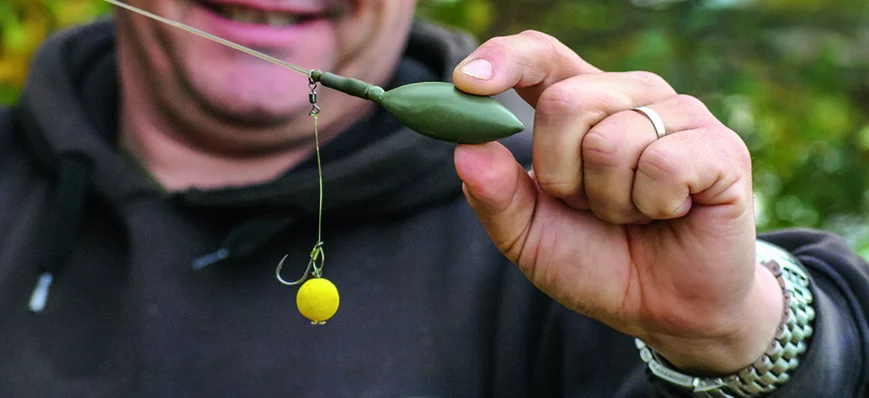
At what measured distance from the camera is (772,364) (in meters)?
1.18

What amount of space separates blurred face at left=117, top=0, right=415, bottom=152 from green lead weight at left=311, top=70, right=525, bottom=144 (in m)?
0.57

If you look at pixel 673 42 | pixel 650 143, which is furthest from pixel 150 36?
pixel 673 42

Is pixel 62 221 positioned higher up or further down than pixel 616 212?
further down

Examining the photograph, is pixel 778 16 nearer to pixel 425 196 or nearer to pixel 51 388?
pixel 425 196

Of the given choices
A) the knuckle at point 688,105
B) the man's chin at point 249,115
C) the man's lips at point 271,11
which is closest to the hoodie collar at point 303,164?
the man's chin at point 249,115

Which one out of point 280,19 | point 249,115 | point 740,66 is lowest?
point 740,66

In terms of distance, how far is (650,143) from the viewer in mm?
1072

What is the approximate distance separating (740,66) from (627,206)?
1741mm

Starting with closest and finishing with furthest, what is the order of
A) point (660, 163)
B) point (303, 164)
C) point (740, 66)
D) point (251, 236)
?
1. point (660, 163)
2. point (251, 236)
3. point (303, 164)
4. point (740, 66)

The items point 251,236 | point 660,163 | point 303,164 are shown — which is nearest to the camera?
point 660,163

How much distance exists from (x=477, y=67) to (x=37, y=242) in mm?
981

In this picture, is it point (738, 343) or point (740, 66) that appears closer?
point (738, 343)

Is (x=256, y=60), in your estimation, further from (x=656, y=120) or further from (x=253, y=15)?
(x=656, y=120)

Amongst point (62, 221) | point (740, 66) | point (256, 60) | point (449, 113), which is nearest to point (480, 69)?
point (449, 113)
